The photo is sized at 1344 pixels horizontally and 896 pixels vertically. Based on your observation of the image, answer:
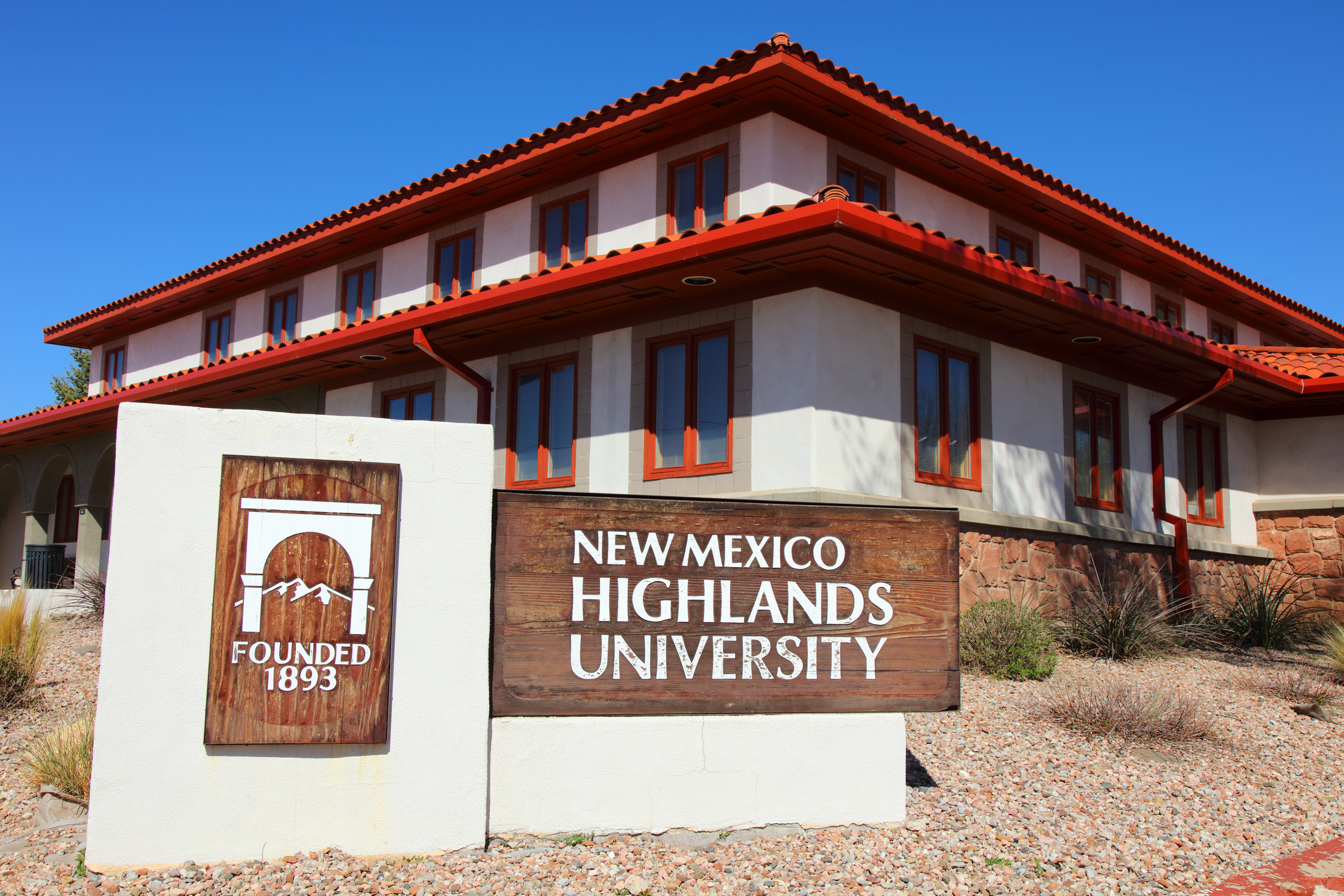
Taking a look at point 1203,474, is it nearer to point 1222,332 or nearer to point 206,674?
point 1222,332

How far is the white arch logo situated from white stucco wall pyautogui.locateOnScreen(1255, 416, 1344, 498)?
15.4 meters

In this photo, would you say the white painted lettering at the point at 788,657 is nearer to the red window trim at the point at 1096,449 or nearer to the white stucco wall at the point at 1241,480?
the red window trim at the point at 1096,449

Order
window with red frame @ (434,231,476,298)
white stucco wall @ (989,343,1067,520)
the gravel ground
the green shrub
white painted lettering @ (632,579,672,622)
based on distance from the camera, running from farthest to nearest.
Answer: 1. window with red frame @ (434,231,476,298)
2. white stucco wall @ (989,343,1067,520)
3. the green shrub
4. white painted lettering @ (632,579,672,622)
5. the gravel ground

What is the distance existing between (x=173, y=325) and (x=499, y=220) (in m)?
10.4

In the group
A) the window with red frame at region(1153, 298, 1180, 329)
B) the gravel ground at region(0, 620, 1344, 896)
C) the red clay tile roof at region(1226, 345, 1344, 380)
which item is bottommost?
the gravel ground at region(0, 620, 1344, 896)

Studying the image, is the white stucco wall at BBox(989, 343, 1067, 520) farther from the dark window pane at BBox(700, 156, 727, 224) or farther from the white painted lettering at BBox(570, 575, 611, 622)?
the white painted lettering at BBox(570, 575, 611, 622)

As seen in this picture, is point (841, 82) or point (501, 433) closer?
point (841, 82)

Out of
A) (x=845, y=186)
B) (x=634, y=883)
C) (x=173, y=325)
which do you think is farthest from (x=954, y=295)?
(x=173, y=325)

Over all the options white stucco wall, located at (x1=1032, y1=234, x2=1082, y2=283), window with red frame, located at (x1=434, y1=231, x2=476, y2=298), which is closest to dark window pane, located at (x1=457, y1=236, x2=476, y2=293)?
window with red frame, located at (x1=434, y1=231, x2=476, y2=298)

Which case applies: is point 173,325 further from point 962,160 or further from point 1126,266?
point 1126,266

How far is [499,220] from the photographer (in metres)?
14.8

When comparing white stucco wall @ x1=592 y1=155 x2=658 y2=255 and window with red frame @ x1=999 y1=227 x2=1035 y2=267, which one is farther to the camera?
window with red frame @ x1=999 y1=227 x2=1035 y2=267

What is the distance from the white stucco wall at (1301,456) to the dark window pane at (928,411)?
792cm

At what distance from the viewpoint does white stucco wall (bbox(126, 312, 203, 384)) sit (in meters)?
20.7
